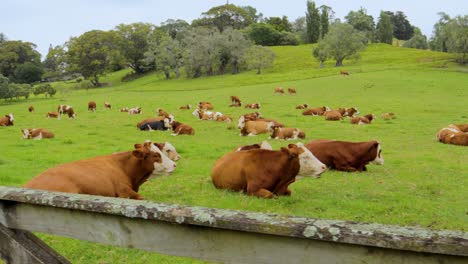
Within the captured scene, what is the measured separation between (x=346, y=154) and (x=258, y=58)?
6497 centimetres

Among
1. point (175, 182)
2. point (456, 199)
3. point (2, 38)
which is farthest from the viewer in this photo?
point (2, 38)

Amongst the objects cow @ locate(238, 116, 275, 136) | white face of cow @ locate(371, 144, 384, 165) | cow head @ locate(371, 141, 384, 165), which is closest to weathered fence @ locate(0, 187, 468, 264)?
cow head @ locate(371, 141, 384, 165)

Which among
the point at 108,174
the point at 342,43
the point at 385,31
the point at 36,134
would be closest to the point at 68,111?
the point at 36,134

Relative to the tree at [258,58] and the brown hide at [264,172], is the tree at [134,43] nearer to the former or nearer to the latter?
the tree at [258,58]

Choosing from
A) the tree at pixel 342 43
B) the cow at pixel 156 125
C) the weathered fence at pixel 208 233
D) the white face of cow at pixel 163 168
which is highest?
the tree at pixel 342 43

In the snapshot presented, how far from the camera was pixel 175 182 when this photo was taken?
1006 cm

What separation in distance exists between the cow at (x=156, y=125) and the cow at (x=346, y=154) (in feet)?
35.6

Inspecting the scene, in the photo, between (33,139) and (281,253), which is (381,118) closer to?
(33,139)

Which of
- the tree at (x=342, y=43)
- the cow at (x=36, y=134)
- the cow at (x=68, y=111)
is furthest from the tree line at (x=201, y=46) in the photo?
the cow at (x=36, y=134)

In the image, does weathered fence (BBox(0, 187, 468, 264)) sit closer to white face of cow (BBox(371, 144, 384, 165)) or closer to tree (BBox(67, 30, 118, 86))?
white face of cow (BBox(371, 144, 384, 165))

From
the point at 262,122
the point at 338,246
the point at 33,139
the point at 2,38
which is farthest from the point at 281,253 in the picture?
the point at 2,38

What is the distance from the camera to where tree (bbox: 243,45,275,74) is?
75.2m

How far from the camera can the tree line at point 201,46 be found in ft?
247

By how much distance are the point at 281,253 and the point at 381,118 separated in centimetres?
2359
